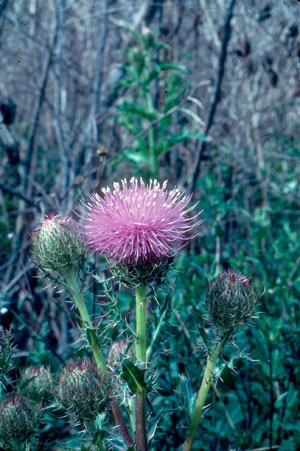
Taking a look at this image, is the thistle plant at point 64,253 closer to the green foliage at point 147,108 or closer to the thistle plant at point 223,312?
the thistle plant at point 223,312

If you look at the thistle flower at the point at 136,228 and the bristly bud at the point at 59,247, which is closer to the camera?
the thistle flower at the point at 136,228

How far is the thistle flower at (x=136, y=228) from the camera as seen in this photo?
73.5 inches

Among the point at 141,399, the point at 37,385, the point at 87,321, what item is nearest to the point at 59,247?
the point at 87,321

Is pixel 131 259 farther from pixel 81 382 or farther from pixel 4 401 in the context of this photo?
pixel 4 401

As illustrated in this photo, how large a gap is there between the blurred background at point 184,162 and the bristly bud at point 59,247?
53 cm

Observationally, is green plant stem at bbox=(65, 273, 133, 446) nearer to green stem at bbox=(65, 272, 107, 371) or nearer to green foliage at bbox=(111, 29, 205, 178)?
green stem at bbox=(65, 272, 107, 371)

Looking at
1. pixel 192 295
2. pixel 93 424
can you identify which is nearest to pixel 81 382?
pixel 93 424

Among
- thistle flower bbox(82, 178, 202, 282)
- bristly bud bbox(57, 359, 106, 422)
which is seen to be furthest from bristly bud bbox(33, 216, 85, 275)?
bristly bud bbox(57, 359, 106, 422)

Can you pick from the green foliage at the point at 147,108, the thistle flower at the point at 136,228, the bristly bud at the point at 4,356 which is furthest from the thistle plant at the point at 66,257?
the green foliage at the point at 147,108

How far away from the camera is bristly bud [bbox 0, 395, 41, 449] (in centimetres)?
194

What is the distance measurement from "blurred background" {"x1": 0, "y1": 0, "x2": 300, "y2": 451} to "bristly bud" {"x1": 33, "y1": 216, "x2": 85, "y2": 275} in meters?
0.53

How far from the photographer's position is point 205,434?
2838 mm

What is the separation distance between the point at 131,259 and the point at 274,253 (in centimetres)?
244

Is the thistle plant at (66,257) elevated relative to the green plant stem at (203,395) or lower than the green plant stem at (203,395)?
elevated
